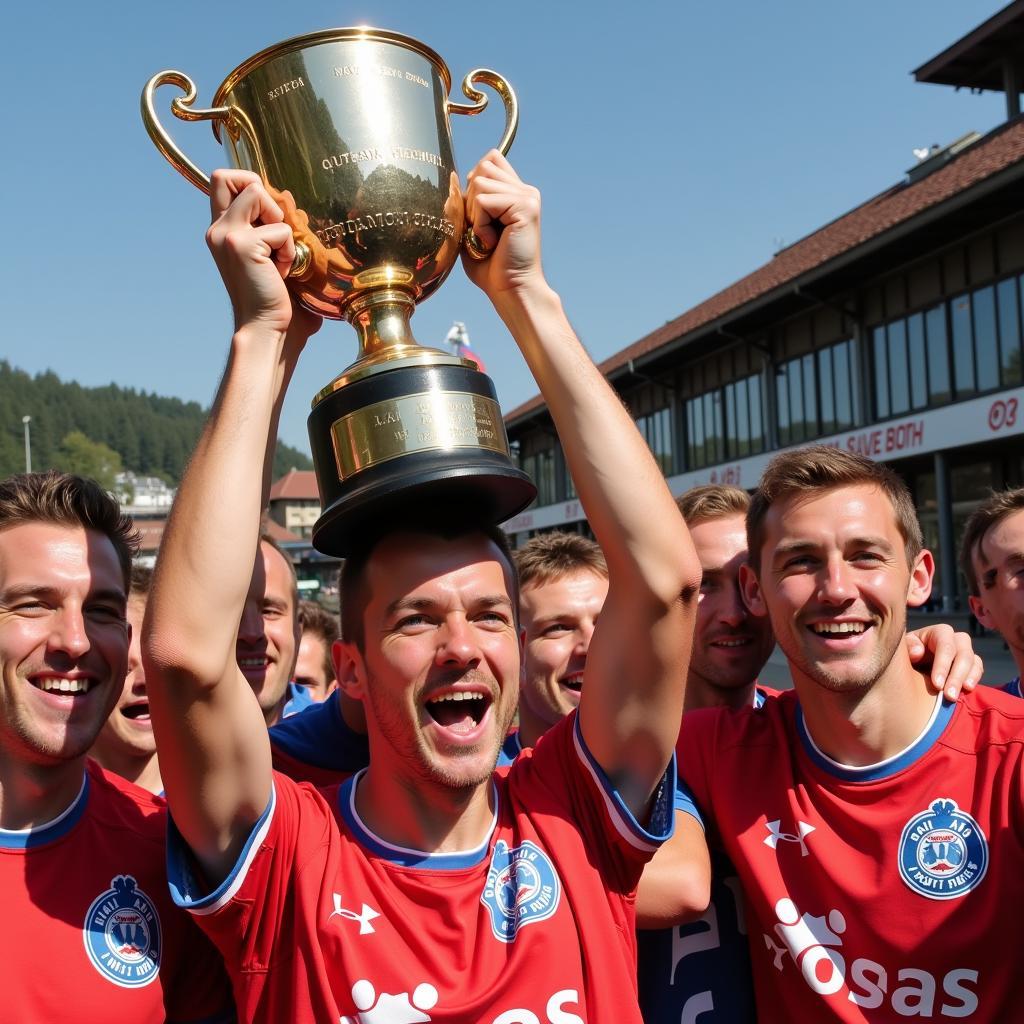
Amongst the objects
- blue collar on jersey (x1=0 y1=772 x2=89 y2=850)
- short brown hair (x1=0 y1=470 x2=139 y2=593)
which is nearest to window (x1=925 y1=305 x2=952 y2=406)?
short brown hair (x1=0 y1=470 x2=139 y2=593)

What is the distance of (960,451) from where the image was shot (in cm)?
1994

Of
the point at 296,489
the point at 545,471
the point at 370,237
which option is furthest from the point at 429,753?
the point at 296,489

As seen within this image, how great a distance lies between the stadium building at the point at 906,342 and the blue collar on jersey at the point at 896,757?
1520 cm

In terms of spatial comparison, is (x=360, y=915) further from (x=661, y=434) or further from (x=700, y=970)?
(x=661, y=434)

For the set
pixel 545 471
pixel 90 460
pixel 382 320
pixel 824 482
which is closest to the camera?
pixel 382 320

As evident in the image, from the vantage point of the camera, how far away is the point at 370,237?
2.43m

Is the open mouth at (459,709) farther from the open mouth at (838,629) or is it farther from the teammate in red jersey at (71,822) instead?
the open mouth at (838,629)

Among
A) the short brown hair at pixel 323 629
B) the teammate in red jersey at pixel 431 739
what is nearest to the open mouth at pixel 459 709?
the teammate in red jersey at pixel 431 739

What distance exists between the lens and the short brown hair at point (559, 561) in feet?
12.2

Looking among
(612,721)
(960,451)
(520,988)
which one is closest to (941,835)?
(612,721)

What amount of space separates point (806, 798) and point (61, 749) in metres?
1.84

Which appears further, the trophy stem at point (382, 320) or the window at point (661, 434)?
the window at point (661, 434)

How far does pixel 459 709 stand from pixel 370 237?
108 cm

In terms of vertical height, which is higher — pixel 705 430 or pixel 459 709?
pixel 705 430
